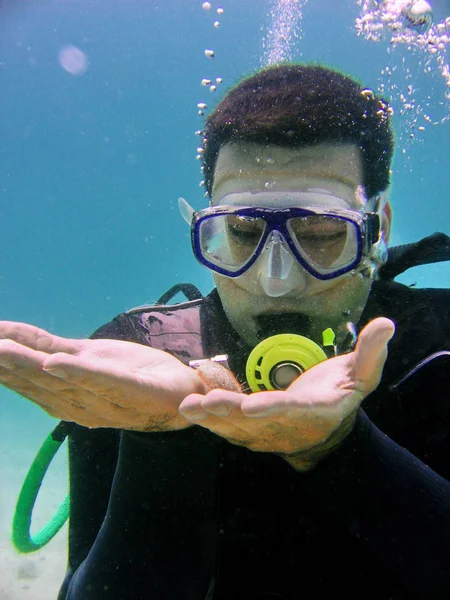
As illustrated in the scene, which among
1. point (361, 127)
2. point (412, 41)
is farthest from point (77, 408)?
point (412, 41)

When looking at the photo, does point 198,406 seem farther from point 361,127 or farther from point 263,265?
point 361,127

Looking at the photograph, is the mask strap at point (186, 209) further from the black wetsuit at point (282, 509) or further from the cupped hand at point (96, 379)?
the cupped hand at point (96, 379)

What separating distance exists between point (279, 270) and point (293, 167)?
0.71 meters

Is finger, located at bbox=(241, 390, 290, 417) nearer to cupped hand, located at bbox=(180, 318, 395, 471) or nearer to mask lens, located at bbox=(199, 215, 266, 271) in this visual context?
cupped hand, located at bbox=(180, 318, 395, 471)

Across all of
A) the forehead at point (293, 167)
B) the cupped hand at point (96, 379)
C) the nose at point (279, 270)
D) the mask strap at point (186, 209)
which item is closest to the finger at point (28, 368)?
the cupped hand at point (96, 379)

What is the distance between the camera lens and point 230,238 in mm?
2967

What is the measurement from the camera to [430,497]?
1609 mm

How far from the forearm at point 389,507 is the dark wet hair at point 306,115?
1961 mm

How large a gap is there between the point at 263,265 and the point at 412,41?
34.2ft

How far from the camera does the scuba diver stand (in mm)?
1472

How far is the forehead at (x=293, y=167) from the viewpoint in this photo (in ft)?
9.04

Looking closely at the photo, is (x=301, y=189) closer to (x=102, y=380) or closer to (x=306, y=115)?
(x=306, y=115)

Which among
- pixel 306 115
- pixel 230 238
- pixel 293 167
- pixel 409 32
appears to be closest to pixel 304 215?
pixel 293 167

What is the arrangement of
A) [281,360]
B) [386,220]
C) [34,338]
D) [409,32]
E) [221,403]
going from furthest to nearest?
[409,32] → [386,220] → [281,360] → [34,338] → [221,403]
